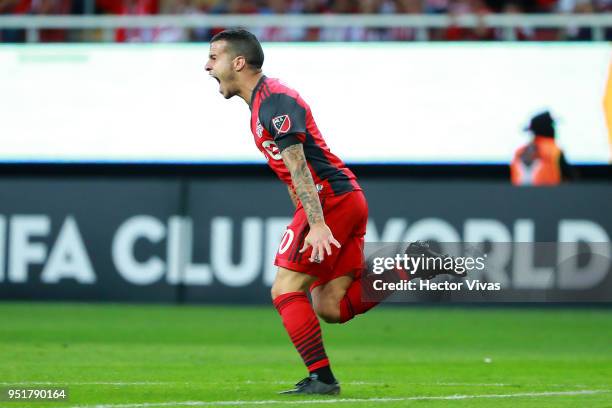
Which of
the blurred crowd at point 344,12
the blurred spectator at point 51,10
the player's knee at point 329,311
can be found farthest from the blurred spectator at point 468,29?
the player's knee at point 329,311

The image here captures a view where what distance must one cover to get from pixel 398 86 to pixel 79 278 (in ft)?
16.6

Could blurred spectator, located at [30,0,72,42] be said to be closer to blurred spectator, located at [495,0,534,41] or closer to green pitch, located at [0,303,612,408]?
green pitch, located at [0,303,612,408]

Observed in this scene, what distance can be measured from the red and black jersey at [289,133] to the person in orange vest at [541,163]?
8.62 m

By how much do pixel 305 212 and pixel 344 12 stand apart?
11.0 metres

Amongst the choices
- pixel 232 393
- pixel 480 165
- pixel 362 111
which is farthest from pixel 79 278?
pixel 232 393

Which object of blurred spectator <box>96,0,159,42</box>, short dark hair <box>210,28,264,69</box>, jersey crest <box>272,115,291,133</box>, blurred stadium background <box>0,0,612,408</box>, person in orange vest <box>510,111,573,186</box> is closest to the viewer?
jersey crest <box>272,115,291,133</box>

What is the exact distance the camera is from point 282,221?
51.1 ft

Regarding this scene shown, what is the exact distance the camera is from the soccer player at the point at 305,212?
738 centimetres

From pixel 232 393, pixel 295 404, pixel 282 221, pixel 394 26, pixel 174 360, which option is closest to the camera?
pixel 295 404

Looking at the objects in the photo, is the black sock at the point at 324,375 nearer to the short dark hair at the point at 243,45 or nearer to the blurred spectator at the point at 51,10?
the short dark hair at the point at 243,45

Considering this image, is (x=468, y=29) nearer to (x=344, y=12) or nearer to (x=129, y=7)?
(x=344, y=12)

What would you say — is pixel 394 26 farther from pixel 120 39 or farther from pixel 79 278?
pixel 79 278

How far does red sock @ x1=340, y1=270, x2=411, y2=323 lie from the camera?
25.9 feet

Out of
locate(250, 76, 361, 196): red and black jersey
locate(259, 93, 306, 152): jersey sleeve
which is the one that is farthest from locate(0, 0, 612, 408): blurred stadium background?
locate(259, 93, 306, 152): jersey sleeve
